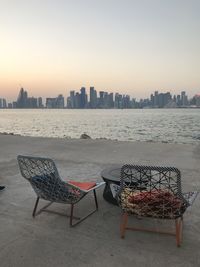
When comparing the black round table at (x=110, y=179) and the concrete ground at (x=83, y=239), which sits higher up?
the black round table at (x=110, y=179)

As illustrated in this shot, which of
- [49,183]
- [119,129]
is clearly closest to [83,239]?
Result: [49,183]

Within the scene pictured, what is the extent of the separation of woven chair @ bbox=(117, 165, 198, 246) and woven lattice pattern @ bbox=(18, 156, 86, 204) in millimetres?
611

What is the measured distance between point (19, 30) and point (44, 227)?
51.4 feet

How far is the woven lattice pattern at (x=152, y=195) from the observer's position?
3338mm

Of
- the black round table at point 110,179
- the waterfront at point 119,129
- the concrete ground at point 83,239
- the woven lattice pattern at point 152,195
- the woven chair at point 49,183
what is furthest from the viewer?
the waterfront at point 119,129

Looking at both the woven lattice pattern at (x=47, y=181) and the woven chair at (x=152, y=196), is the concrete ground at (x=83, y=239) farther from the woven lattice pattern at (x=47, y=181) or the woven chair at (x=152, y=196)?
the woven lattice pattern at (x=47, y=181)

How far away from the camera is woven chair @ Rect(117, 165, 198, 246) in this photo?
131 inches

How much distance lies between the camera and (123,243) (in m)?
3.45

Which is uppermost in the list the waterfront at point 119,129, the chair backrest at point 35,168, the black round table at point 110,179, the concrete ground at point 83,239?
the chair backrest at point 35,168

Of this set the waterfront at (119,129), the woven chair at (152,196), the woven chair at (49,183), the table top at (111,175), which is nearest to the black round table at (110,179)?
the table top at (111,175)

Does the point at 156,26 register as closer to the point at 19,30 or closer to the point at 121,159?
the point at 19,30

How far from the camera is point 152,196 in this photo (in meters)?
3.47

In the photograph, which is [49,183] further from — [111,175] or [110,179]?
[111,175]

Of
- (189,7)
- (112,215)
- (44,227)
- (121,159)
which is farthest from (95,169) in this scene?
(189,7)
